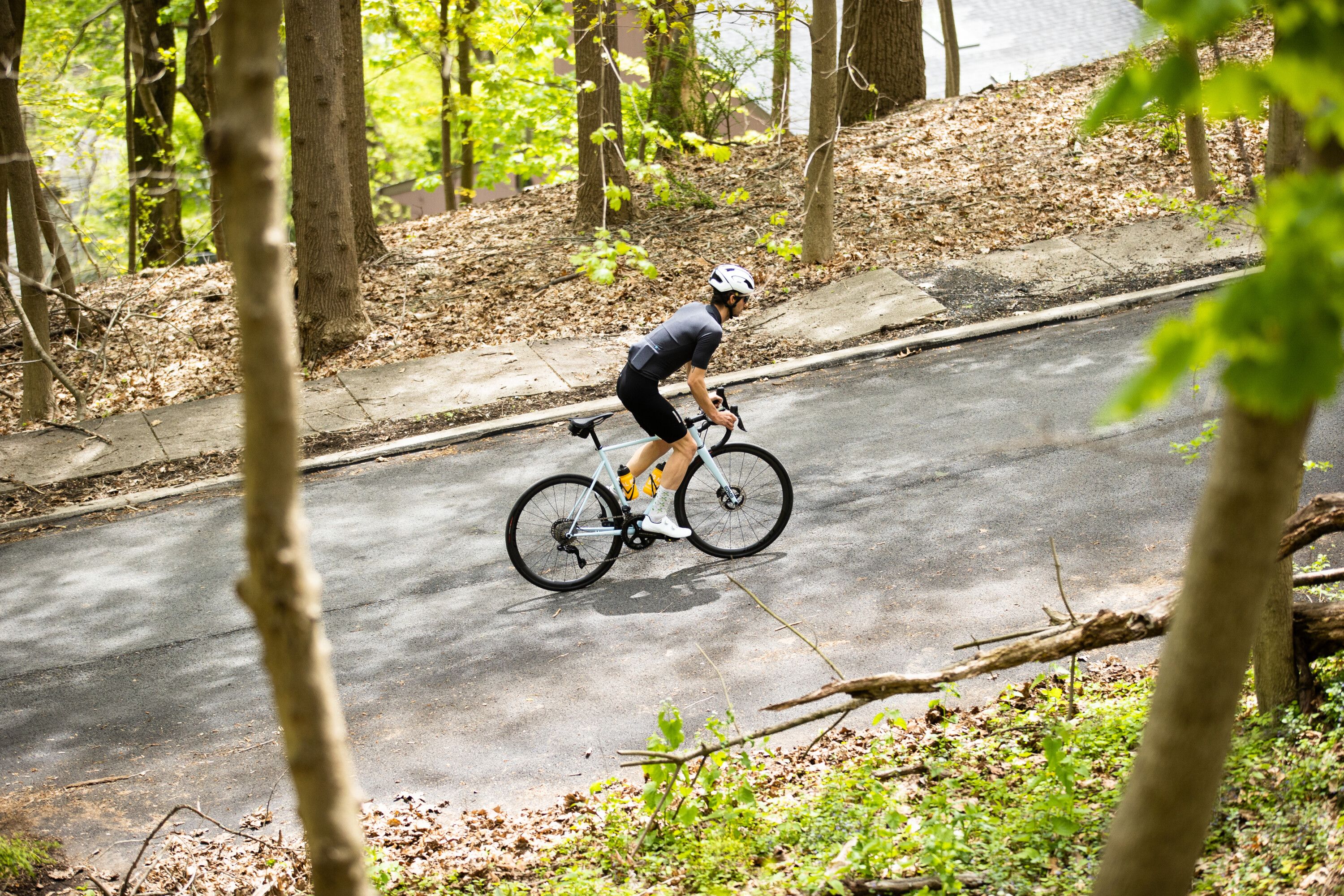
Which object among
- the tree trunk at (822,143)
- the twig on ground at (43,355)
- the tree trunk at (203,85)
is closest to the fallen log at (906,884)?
the twig on ground at (43,355)

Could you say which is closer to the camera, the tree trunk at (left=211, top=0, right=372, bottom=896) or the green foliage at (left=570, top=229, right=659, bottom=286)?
the tree trunk at (left=211, top=0, right=372, bottom=896)

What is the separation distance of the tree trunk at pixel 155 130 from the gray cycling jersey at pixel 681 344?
15.9 m

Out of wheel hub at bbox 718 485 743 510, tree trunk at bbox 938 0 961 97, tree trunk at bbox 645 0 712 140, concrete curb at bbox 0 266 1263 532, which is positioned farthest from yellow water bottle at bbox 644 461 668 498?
tree trunk at bbox 938 0 961 97

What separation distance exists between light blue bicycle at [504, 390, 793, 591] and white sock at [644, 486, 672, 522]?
91 millimetres

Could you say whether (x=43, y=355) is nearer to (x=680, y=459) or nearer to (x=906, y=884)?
(x=680, y=459)

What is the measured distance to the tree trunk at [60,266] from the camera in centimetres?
1435

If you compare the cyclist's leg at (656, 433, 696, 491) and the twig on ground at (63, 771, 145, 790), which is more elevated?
the cyclist's leg at (656, 433, 696, 491)

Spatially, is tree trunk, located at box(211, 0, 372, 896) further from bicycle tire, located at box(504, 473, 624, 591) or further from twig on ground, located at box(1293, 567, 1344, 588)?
bicycle tire, located at box(504, 473, 624, 591)

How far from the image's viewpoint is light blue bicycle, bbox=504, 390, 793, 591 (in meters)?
8.46

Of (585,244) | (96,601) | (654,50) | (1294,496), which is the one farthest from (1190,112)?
(654,50)

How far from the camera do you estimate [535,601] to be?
336 inches

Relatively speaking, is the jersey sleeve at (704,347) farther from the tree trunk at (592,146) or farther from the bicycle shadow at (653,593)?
the tree trunk at (592,146)

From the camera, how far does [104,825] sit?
6328 mm

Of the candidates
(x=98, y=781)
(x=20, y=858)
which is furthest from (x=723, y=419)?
(x=20, y=858)
